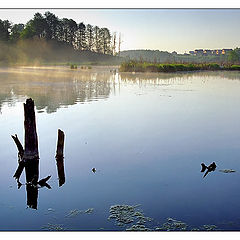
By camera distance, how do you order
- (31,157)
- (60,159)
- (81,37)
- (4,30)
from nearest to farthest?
(31,157) → (60,159) → (4,30) → (81,37)

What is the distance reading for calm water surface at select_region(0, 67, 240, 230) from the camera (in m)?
5.19

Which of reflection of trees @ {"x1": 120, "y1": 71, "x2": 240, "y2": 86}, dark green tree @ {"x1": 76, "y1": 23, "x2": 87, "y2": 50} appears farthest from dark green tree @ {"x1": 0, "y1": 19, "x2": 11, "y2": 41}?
reflection of trees @ {"x1": 120, "y1": 71, "x2": 240, "y2": 86}

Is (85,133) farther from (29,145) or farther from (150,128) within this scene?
(29,145)

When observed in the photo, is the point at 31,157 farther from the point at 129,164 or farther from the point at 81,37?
the point at 81,37

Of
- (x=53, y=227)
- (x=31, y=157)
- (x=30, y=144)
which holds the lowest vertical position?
(x=53, y=227)

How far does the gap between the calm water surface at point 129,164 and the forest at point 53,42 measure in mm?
50406

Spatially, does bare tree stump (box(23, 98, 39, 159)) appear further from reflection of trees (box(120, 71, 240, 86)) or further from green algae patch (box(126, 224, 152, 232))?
reflection of trees (box(120, 71, 240, 86))

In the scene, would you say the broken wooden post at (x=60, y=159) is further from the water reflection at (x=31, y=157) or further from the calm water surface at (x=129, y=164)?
the calm water surface at (x=129, y=164)

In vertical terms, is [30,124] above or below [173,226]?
above

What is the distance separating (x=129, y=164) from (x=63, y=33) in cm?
6433

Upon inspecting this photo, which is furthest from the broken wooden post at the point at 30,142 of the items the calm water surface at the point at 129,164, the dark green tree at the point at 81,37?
the dark green tree at the point at 81,37

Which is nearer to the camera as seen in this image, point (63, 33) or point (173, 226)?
point (173, 226)

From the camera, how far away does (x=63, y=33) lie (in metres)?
68.1

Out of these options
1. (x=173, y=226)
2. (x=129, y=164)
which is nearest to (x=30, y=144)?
(x=129, y=164)
